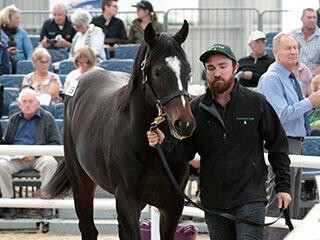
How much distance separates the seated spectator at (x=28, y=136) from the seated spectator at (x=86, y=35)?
303cm

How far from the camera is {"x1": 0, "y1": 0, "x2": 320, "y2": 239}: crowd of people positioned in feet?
17.6

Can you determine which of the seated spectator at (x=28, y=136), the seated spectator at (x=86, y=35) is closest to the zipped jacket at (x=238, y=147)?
the seated spectator at (x=28, y=136)

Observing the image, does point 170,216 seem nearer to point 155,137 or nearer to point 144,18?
point 155,137

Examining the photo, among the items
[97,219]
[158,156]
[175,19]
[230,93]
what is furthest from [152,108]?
[175,19]

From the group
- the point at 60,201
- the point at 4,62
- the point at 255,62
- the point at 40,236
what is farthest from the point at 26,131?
the point at 4,62

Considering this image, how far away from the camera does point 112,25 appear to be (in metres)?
14.4

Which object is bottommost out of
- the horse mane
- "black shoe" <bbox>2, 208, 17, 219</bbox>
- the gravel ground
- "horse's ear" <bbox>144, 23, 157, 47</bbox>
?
the gravel ground

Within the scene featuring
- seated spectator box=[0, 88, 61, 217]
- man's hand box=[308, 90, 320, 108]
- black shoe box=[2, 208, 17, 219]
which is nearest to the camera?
man's hand box=[308, 90, 320, 108]

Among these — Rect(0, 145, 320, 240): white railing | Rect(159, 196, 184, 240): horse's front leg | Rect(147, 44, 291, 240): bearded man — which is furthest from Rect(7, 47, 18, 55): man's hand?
Rect(147, 44, 291, 240): bearded man

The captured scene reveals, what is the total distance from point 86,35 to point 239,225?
862cm

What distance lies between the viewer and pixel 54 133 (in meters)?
10.3

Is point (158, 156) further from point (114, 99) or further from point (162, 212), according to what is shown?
point (114, 99)

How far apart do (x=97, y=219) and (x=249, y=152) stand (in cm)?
494

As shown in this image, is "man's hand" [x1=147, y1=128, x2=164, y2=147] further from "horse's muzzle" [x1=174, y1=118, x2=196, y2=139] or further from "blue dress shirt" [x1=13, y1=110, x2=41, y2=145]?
"blue dress shirt" [x1=13, y1=110, x2=41, y2=145]
